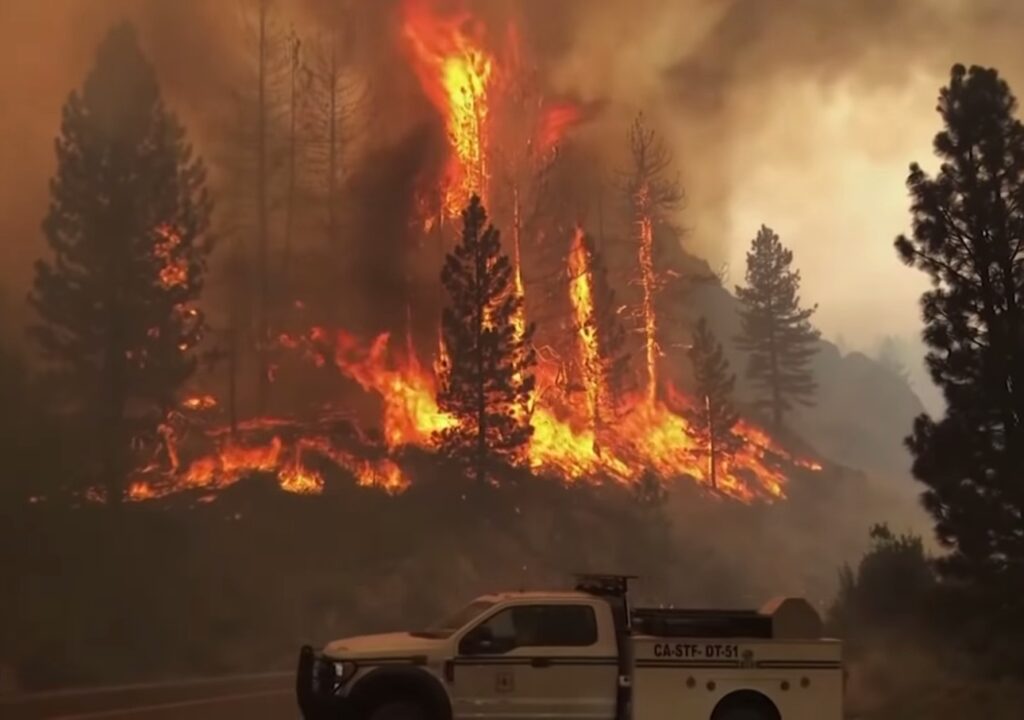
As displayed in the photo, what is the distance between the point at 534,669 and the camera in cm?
1058

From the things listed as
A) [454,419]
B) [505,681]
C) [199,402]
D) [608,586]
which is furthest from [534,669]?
[454,419]

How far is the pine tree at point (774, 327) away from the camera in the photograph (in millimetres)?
58781

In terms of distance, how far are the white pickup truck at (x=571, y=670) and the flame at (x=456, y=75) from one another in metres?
42.6

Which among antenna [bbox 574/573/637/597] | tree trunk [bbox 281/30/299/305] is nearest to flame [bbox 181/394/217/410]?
tree trunk [bbox 281/30/299/305]

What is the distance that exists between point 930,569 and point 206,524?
23.5 meters

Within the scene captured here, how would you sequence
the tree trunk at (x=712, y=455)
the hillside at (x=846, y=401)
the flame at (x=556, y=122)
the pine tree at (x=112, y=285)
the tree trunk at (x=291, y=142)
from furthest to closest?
the hillside at (x=846, y=401), the flame at (x=556, y=122), the tree trunk at (x=712, y=455), the tree trunk at (x=291, y=142), the pine tree at (x=112, y=285)

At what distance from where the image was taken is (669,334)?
189 feet

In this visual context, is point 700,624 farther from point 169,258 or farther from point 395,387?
point 395,387

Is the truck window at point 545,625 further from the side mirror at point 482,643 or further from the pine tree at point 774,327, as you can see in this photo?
the pine tree at point 774,327

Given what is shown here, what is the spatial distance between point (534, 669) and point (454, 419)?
31438 millimetres

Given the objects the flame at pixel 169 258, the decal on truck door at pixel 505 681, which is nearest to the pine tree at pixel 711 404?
the flame at pixel 169 258

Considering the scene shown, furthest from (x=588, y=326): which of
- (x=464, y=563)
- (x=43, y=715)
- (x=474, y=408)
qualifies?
(x=43, y=715)

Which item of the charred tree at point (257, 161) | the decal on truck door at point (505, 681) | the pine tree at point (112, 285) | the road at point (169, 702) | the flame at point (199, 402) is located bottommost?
the road at point (169, 702)

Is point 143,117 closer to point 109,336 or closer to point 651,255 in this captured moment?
point 109,336
